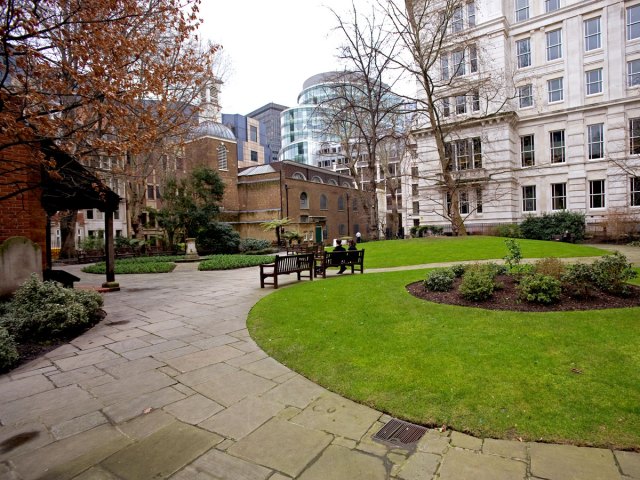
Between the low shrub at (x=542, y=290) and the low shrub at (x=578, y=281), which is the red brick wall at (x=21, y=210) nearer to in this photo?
the low shrub at (x=542, y=290)

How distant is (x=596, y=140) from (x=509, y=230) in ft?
32.9

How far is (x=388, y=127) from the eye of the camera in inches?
1267

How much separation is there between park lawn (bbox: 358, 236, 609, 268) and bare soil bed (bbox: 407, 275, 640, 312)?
7243 mm

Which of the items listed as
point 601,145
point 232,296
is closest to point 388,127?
point 601,145

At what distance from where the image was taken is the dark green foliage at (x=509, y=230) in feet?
88.5

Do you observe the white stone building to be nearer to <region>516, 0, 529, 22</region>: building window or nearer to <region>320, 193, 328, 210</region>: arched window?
<region>516, 0, 529, 22</region>: building window

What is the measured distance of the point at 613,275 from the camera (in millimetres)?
6652

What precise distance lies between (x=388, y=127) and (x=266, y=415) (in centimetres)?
3205

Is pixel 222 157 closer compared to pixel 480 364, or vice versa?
pixel 480 364

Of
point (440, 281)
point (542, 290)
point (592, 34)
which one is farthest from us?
point (592, 34)

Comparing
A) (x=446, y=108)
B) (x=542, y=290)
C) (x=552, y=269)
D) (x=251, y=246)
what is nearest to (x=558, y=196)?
(x=446, y=108)

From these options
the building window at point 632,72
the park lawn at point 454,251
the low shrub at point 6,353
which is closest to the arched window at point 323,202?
the park lawn at point 454,251

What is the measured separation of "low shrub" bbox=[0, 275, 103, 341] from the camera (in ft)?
19.2

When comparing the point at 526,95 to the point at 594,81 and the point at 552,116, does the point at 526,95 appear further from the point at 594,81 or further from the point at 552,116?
the point at 594,81
